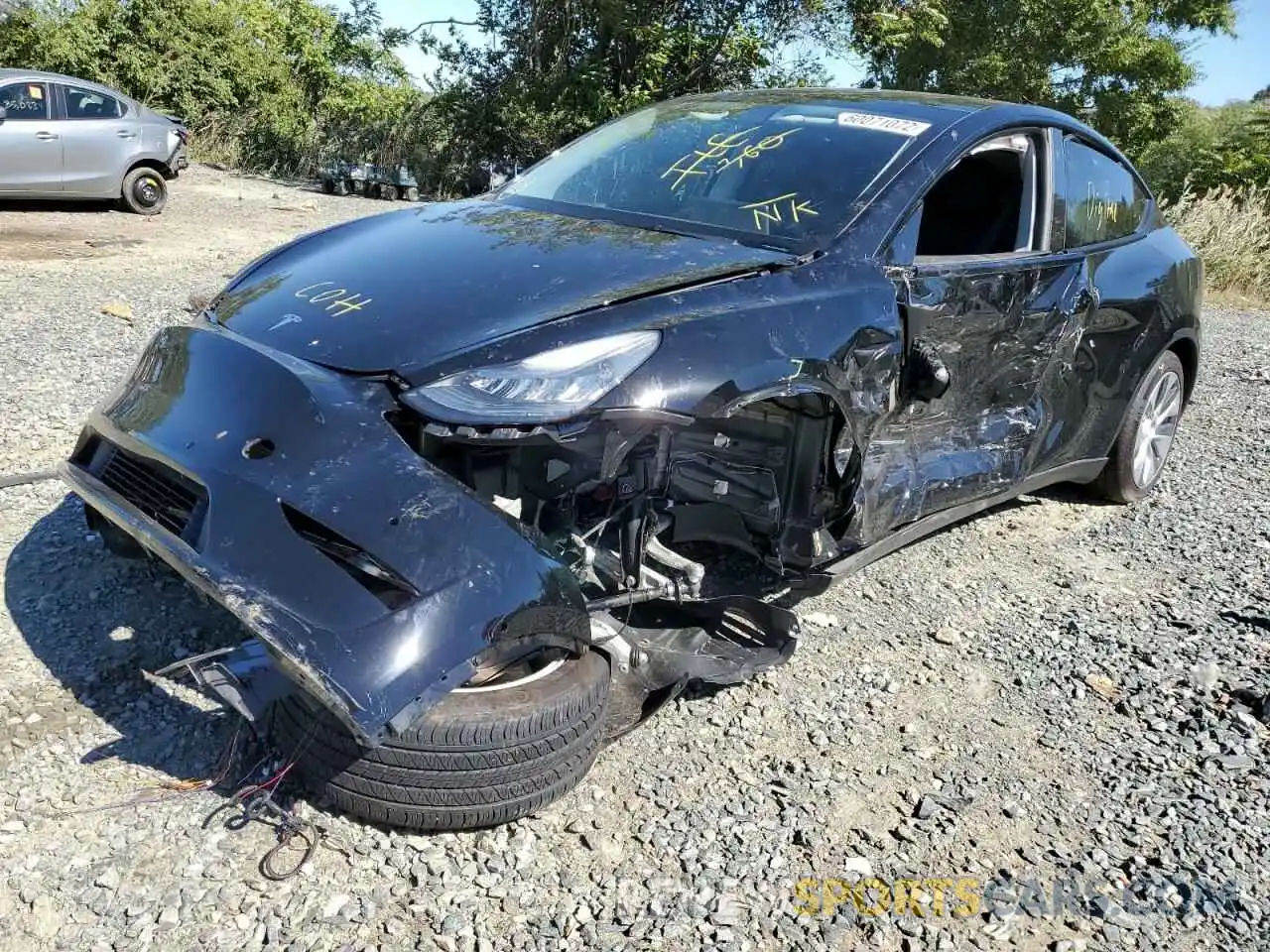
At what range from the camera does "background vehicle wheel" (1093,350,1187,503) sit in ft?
15.5

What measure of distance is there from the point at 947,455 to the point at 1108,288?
1.26m

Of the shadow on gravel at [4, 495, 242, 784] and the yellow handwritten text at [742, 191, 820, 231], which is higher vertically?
the yellow handwritten text at [742, 191, 820, 231]

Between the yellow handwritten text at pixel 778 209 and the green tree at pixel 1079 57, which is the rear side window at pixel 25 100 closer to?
the yellow handwritten text at pixel 778 209

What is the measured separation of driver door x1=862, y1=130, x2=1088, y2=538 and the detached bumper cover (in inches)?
57.1

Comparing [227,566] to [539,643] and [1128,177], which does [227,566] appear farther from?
[1128,177]

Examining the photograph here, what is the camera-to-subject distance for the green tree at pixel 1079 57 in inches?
875

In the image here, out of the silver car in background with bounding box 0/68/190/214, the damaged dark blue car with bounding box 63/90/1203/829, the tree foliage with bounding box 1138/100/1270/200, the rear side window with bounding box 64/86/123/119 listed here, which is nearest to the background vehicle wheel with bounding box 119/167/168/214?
the silver car in background with bounding box 0/68/190/214

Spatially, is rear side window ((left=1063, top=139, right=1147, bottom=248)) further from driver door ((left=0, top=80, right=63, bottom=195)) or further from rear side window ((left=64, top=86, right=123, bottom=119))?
rear side window ((left=64, top=86, right=123, bottom=119))

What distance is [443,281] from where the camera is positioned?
9.18 ft

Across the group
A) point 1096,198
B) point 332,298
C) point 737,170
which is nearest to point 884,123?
point 737,170

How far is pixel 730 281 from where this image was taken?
2.79 m

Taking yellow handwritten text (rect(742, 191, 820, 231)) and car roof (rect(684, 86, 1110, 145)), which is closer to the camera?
yellow handwritten text (rect(742, 191, 820, 231))

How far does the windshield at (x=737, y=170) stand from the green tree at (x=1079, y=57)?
65.5ft

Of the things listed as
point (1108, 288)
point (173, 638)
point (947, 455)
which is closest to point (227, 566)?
point (173, 638)
